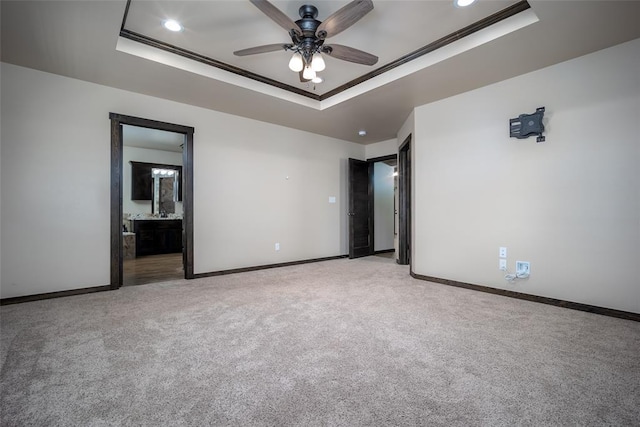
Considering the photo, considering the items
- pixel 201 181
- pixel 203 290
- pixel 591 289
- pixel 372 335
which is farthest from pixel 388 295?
pixel 201 181

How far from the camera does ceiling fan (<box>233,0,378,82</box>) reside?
198 centimetres

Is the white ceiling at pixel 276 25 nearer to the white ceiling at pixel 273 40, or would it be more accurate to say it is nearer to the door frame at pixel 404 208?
the white ceiling at pixel 273 40

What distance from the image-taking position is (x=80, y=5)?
2090mm

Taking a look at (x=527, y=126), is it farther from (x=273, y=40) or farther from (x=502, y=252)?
(x=273, y=40)

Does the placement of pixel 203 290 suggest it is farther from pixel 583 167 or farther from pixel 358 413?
pixel 583 167

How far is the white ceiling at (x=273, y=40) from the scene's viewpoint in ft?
7.18

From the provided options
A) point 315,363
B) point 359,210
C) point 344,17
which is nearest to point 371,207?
point 359,210

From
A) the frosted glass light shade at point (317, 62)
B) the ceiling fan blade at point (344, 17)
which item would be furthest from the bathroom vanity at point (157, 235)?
the ceiling fan blade at point (344, 17)

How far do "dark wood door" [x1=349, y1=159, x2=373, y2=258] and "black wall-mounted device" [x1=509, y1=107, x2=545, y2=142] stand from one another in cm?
299

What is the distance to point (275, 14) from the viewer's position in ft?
6.66

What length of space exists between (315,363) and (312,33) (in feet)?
8.13

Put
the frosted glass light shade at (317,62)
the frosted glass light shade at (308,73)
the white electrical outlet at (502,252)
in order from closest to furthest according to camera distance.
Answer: the frosted glass light shade at (317,62) < the frosted glass light shade at (308,73) < the white electrical outlet at (502,252)

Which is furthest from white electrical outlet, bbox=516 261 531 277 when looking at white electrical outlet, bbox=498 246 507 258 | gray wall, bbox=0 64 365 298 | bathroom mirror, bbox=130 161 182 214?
bathroom mirror, bbox=130 161 182 214

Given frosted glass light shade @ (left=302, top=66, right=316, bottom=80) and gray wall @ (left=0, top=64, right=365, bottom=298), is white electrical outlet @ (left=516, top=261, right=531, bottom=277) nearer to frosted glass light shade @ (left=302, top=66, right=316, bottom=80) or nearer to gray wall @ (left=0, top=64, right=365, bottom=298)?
frosted glass light shade @ (left=302, top=66, right=316, bottom=80)
